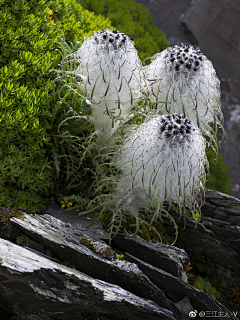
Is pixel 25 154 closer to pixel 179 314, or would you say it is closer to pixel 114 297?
pixel 114 297

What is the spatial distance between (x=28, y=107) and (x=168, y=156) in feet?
4.32

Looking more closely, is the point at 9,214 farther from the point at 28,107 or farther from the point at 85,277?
the point at 28,107

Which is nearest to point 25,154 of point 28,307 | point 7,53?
point 7,53

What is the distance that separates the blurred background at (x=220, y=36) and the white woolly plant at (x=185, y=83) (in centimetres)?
451

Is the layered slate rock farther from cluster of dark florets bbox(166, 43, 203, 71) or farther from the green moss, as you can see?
cluster of dark florets bbox(166, 43, 203, 71)

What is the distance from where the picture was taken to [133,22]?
5.39 m

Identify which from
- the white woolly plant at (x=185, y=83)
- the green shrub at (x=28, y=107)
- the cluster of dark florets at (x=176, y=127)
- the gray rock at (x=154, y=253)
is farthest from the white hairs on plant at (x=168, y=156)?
the green shrub at (x=28, y=107)

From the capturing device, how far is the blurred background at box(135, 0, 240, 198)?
270 inches

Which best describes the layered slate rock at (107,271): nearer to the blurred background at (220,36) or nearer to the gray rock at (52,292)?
the gray rock at (52,292)

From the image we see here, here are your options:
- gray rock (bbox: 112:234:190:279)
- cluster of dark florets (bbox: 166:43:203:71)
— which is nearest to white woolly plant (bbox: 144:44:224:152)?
cluster of dark florets (bbox: 166:43:203:71)

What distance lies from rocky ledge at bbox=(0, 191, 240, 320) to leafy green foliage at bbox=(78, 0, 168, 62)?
3239 mm

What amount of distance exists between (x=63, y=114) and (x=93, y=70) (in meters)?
0.69

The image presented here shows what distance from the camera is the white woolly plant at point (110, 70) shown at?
2248 millimetres

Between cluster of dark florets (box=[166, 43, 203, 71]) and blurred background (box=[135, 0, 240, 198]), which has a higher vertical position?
blurred background (box=[135, 0, 240, 198])
